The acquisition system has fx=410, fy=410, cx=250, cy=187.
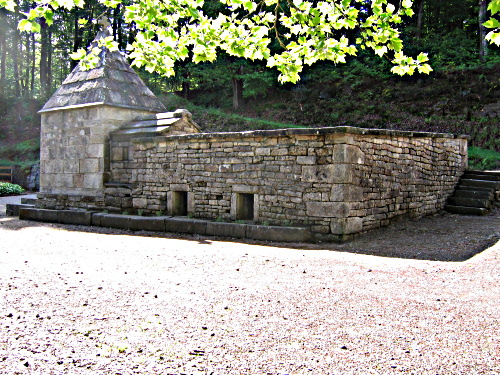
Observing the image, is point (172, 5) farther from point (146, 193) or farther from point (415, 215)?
point (415, 215)

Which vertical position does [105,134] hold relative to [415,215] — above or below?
above

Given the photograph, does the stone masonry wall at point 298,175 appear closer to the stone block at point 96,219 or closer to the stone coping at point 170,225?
the stone coping at point 170,225

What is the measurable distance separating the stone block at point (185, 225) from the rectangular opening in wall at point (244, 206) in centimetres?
80

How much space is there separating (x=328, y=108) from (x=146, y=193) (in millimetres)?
14806

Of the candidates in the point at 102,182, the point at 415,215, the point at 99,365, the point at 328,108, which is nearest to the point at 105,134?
the point at 102,182

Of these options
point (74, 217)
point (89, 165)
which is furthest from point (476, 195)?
point (74, 217)

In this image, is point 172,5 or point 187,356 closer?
point 187,356

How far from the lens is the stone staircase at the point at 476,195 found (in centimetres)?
1062

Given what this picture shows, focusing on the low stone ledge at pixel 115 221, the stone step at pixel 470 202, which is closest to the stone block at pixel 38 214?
the low stone ledge at pixel 115 221

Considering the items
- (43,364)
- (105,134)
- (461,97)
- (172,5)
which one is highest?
(461,97)

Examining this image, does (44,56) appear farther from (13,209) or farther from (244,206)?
(244,206)

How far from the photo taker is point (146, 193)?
10141 millimetres

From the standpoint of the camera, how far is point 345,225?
7.52 meters

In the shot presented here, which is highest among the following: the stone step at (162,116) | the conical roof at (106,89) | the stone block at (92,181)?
the conical roof at (106,89)
